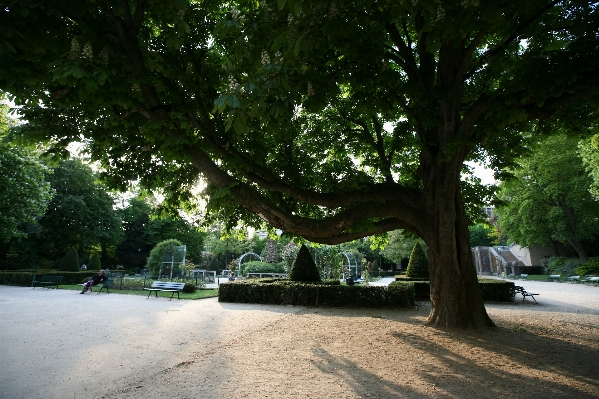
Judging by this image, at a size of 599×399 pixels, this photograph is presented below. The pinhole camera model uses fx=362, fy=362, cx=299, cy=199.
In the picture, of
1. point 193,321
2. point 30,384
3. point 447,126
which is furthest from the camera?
point 193,321

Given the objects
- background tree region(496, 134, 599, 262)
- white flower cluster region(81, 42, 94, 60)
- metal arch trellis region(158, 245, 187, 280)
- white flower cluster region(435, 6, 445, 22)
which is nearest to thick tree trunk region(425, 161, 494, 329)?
white flower cluster region(435, 6, 445, 22)

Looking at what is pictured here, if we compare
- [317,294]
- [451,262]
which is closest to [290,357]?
[451,262]

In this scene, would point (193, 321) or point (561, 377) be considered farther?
point (193, 321)

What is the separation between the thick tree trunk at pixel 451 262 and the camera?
831cm

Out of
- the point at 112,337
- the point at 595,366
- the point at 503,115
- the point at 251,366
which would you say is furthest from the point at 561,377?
the point at 112,337

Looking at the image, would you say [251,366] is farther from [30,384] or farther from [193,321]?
[193,321]

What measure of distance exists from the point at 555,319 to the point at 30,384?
12.9 meters

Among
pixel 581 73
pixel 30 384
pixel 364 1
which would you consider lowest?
pixel 30 384

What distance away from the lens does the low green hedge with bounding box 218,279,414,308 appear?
1373 centimetres

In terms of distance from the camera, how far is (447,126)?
8023mm

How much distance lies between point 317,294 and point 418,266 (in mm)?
7692

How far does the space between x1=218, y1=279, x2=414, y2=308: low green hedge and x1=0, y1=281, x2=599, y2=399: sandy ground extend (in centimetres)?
248

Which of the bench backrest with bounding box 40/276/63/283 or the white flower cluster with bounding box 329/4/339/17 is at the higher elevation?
the white flower cluster with bounding box 329/4/339/17

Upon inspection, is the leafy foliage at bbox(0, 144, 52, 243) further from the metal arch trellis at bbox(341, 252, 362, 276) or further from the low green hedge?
the metal arch trellis at bbox(341, 252, 362, 276)
